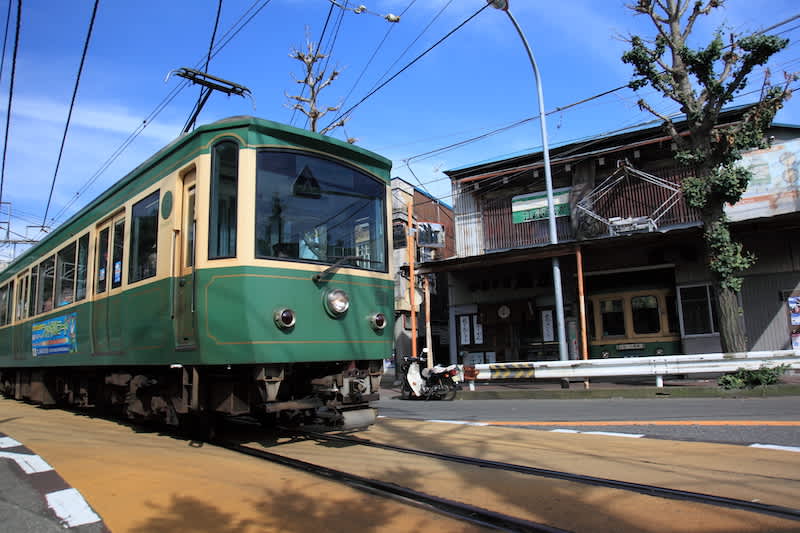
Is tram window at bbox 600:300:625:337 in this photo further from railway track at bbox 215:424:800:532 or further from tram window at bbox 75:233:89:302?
tram window at bbox 75:233:89:302

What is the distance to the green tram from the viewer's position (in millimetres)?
5523

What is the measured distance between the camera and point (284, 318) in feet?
18.3

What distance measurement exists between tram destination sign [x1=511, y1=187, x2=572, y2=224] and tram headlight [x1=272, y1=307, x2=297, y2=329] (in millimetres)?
13757

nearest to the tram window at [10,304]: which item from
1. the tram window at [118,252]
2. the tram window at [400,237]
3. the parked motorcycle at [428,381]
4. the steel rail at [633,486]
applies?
the tram window at [118,252]

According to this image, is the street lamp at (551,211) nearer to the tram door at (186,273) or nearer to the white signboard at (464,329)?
the white signboard at (464,329)

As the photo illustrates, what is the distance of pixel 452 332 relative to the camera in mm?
19562

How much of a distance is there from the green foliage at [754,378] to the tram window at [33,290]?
13.6 m

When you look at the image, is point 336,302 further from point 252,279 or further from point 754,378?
point 754,378

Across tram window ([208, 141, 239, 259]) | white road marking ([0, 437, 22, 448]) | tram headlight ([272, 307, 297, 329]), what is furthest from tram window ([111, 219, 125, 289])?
tram headlight ([272, 307, 297, 329])

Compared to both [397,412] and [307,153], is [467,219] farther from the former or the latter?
[307,153]

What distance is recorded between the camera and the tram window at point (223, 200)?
18.4 ft

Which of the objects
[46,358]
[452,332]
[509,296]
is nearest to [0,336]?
[46,358]

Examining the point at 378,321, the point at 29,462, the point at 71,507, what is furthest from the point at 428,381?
the point at 71,507

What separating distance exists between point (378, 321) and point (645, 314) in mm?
12046
